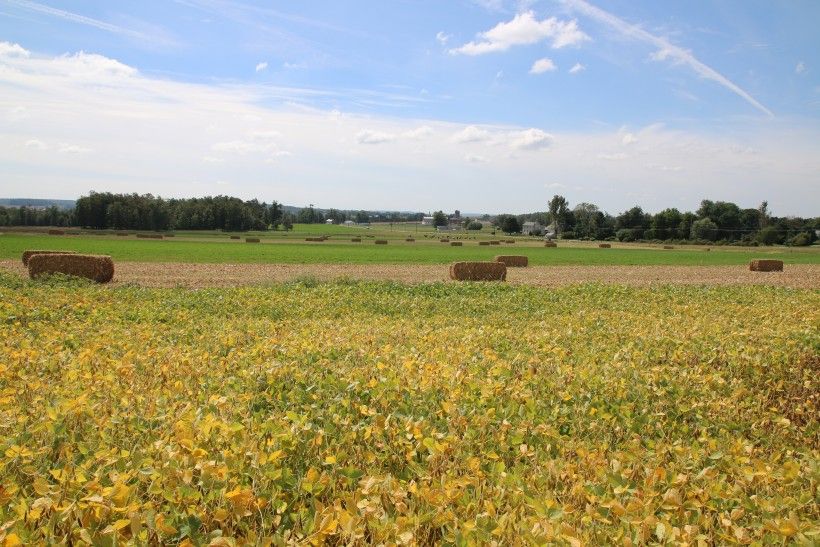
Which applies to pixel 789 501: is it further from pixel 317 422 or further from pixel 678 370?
pixel 678 370

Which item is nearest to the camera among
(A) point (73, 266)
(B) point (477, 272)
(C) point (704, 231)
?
(A) point (73, 266)

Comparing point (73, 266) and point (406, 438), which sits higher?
point (406, 438)

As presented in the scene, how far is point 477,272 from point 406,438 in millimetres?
37647

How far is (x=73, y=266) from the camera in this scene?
3394 cm

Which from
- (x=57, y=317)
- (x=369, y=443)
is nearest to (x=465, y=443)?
(x=369, y=443)

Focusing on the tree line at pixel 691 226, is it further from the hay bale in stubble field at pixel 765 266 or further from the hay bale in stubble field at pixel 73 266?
the hay bale in stubble field at pixel 73 266

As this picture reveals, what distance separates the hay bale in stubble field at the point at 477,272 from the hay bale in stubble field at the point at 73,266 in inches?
866

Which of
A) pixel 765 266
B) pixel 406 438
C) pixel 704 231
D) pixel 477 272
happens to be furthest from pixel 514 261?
pixel 704 231

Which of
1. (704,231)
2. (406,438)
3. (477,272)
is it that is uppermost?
(704,231)

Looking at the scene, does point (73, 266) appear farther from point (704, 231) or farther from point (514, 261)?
point (704, 231)

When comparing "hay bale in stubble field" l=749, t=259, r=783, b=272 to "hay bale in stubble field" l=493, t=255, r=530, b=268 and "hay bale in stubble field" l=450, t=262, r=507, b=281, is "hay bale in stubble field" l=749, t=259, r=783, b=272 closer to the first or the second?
"hay bale in stubble field" l=493, t=255, r=530, b=268

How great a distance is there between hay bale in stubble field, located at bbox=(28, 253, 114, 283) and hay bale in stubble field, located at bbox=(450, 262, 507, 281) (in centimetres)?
2199

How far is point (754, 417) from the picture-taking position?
7344 millimetres

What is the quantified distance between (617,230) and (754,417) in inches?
6498
